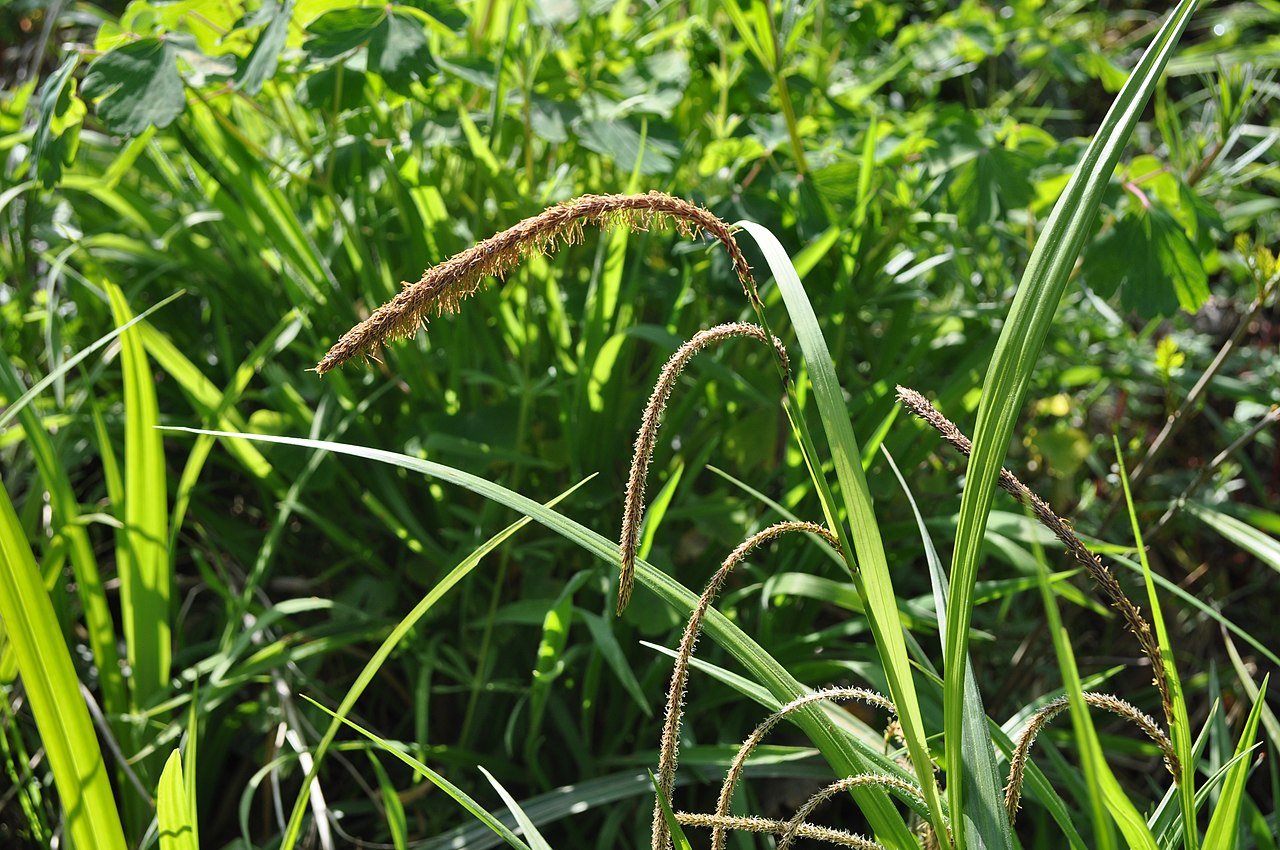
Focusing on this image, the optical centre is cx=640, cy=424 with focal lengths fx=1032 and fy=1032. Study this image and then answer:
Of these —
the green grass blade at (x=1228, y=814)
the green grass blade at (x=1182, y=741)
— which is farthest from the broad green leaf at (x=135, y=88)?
the green grass blade at (x=1228, y=814)

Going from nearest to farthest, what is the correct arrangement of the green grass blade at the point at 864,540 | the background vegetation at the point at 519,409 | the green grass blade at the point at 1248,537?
the green grass blade at the point at 864,540
the green grass blade at the point at 1248,537
the background vegetation at the point at 519,409

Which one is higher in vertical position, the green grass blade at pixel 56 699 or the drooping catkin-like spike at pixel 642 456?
the drooping catkin-like spike at pixel 642 456

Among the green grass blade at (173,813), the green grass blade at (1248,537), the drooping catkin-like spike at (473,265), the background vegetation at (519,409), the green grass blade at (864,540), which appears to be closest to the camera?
the drooping catkin-like spike at (473,265)

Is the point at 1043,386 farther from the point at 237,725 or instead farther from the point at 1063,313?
the point at 237,725

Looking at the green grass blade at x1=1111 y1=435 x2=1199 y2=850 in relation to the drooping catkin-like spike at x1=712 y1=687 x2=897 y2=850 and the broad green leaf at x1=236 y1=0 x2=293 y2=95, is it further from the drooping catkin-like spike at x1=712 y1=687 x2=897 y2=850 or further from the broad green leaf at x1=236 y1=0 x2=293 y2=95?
the broad green leaf at x1=236 y1=0 x2=293 y2=95

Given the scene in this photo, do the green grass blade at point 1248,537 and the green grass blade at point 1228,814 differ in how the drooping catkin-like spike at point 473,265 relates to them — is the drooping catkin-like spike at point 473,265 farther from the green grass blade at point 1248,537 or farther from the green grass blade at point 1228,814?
the green grass blade at point 1248,537

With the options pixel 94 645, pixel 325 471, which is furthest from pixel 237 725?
pixel 325 471

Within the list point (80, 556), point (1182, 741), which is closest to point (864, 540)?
point (1182, 741)
